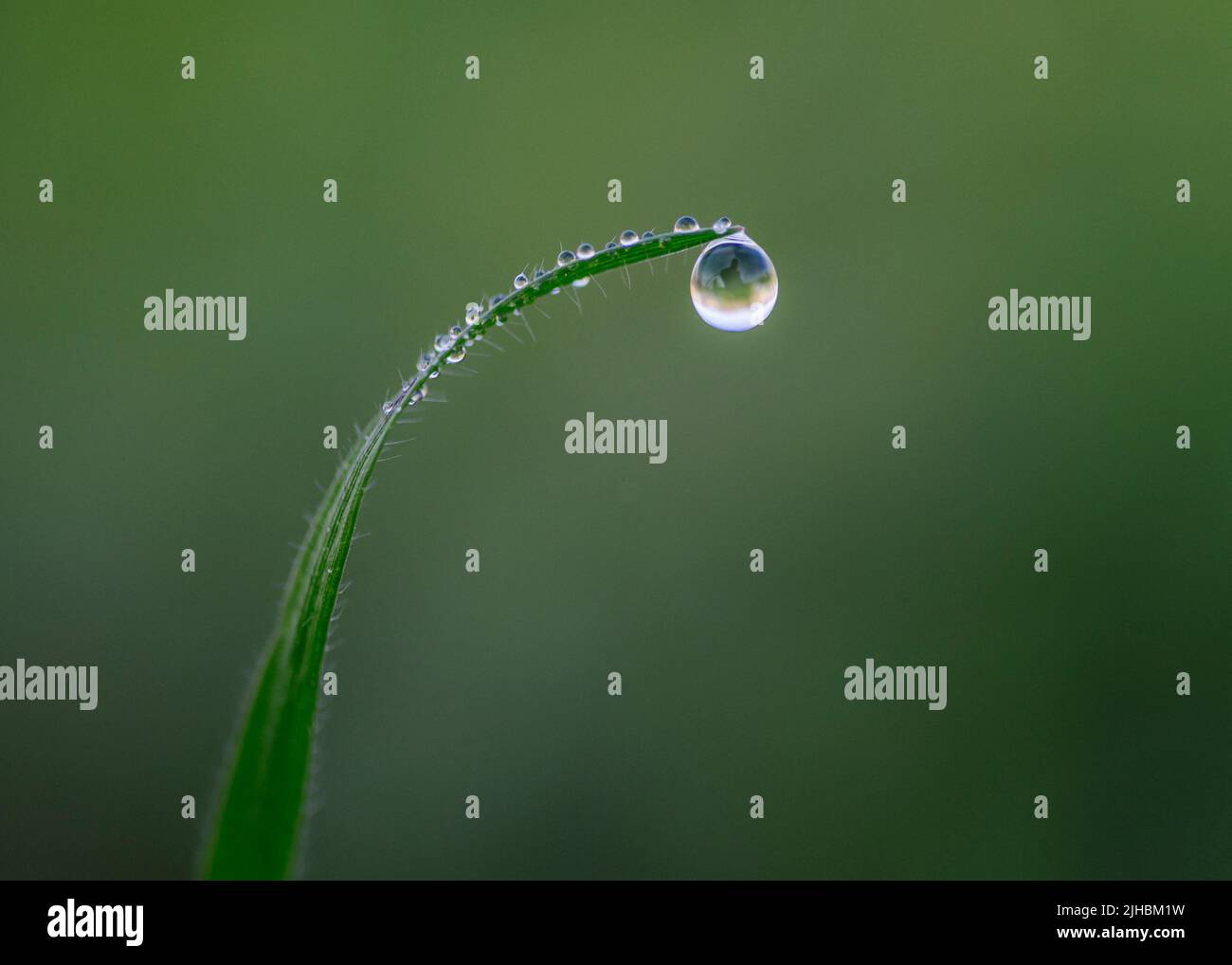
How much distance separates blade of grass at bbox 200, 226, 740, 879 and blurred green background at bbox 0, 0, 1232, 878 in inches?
46.1

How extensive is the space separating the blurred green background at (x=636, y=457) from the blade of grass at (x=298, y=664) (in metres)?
1.17

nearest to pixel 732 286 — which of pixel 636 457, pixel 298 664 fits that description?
pixel 298 664

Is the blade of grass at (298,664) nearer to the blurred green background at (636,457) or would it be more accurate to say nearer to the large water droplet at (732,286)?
the large water droplet at (732,286)

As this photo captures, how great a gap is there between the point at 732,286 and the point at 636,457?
103cm

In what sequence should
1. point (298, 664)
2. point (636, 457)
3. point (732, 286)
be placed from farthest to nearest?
point (636, 457)
point (732, 286)
point (298, 664)

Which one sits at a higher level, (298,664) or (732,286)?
(732,286)

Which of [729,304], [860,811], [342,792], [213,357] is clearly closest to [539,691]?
[342,792]

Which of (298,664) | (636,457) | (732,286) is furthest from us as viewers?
(636,457)

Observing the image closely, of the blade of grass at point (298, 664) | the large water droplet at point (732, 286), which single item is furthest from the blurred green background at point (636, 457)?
the blade of grass at point (298, 664)

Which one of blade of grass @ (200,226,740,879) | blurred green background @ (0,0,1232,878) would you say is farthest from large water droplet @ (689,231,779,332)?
blurred green background @ (0,0,1232,878)

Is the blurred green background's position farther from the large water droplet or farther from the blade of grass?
the blade of grass

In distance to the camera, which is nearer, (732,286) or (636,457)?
(732,286)

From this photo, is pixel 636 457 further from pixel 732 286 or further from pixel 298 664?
pixel 298 664

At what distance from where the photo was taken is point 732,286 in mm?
452
